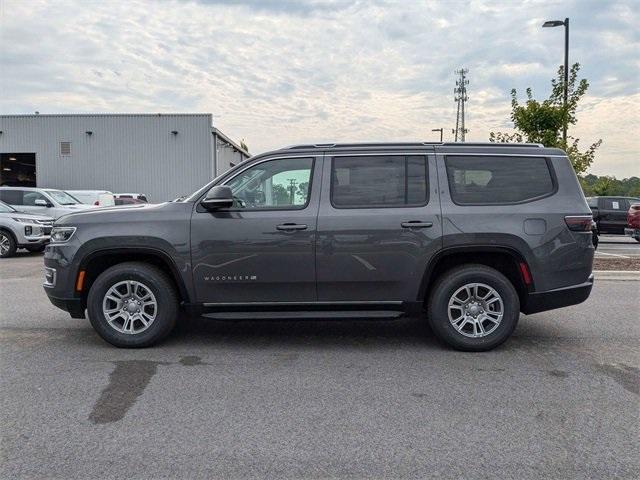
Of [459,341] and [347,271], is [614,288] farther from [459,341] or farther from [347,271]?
[347,271]

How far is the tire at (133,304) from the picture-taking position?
17.5 ft

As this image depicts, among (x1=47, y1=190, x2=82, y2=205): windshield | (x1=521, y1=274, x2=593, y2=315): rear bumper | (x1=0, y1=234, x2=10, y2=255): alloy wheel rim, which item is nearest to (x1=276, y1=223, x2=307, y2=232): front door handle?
(x1=521, y1=274, x2=593, y2=315): rear bumper

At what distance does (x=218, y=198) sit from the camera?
203 inches

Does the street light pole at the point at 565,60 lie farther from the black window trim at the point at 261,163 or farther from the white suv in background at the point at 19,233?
the white suv in background at the point at 19,233

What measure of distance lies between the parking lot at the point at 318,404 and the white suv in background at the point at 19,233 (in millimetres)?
8525

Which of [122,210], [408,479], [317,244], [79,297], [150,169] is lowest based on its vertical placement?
[408,479]

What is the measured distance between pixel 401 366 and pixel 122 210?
305 cm

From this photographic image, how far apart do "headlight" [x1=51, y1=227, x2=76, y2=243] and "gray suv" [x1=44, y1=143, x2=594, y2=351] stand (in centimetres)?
1

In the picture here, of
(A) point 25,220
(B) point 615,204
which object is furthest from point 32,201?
(B) point 615,204

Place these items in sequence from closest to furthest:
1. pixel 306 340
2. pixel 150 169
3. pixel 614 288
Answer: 1. pixel 306 340
2. pixel 614 288
3. pixel 150 169

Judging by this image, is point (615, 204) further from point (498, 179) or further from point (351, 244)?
point (351, 244)

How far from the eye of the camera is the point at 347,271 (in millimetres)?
5262

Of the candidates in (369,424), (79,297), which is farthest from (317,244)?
(79,297)

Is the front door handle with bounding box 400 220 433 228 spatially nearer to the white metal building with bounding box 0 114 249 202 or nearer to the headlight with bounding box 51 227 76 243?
the headlight with bounding box 51 227 76 243
